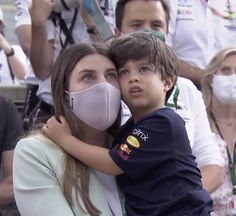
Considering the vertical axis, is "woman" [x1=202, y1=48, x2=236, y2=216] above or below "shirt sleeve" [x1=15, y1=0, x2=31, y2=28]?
below

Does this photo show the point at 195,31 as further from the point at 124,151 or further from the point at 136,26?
the point at 124,151

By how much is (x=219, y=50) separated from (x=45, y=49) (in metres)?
1.37

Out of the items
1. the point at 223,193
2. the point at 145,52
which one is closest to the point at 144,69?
the point at 145,52

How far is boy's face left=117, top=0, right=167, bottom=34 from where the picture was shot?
132 inches

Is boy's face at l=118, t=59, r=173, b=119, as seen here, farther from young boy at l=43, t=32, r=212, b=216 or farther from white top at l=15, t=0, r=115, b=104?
white top at l=15, t=0, r=115, b=104

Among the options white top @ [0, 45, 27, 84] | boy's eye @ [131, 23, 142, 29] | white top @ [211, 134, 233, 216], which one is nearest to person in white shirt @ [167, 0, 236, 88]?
white top @ [211, 134, 233, 216]

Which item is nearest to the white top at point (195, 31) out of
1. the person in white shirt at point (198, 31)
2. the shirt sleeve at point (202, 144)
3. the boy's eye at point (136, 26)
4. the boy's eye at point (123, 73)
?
the person in white shirt at point (198, 31)

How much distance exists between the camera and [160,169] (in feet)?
7.84

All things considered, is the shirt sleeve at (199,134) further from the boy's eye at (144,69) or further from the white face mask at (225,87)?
the white face mask at (225,87)

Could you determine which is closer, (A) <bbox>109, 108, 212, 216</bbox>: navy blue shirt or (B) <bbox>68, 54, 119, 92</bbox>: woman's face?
(A) <bbox>109, 108, 212, 216</bbox>: navy blue shirt

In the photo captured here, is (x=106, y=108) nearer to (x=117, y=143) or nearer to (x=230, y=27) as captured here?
(x=117, y=143)

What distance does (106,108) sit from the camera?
8.28ft

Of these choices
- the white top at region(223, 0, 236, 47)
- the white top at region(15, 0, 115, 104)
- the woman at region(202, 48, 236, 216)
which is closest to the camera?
the white top at region(15, 0, 115, 104)

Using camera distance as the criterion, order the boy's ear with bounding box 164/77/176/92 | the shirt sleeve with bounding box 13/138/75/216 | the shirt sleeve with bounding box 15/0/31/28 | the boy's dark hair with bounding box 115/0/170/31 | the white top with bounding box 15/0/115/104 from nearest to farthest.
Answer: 1. the shirt sleeve with bounding box 13/138/75/216
2. the boy's ear with bounding box 164/77/176/92
3. the boy's dark hair with bounding box 115/0/170/31
4. the white top with bounding box 15/0/115/104
5. the shirt sleeve with bounding box 15/0/31/28
